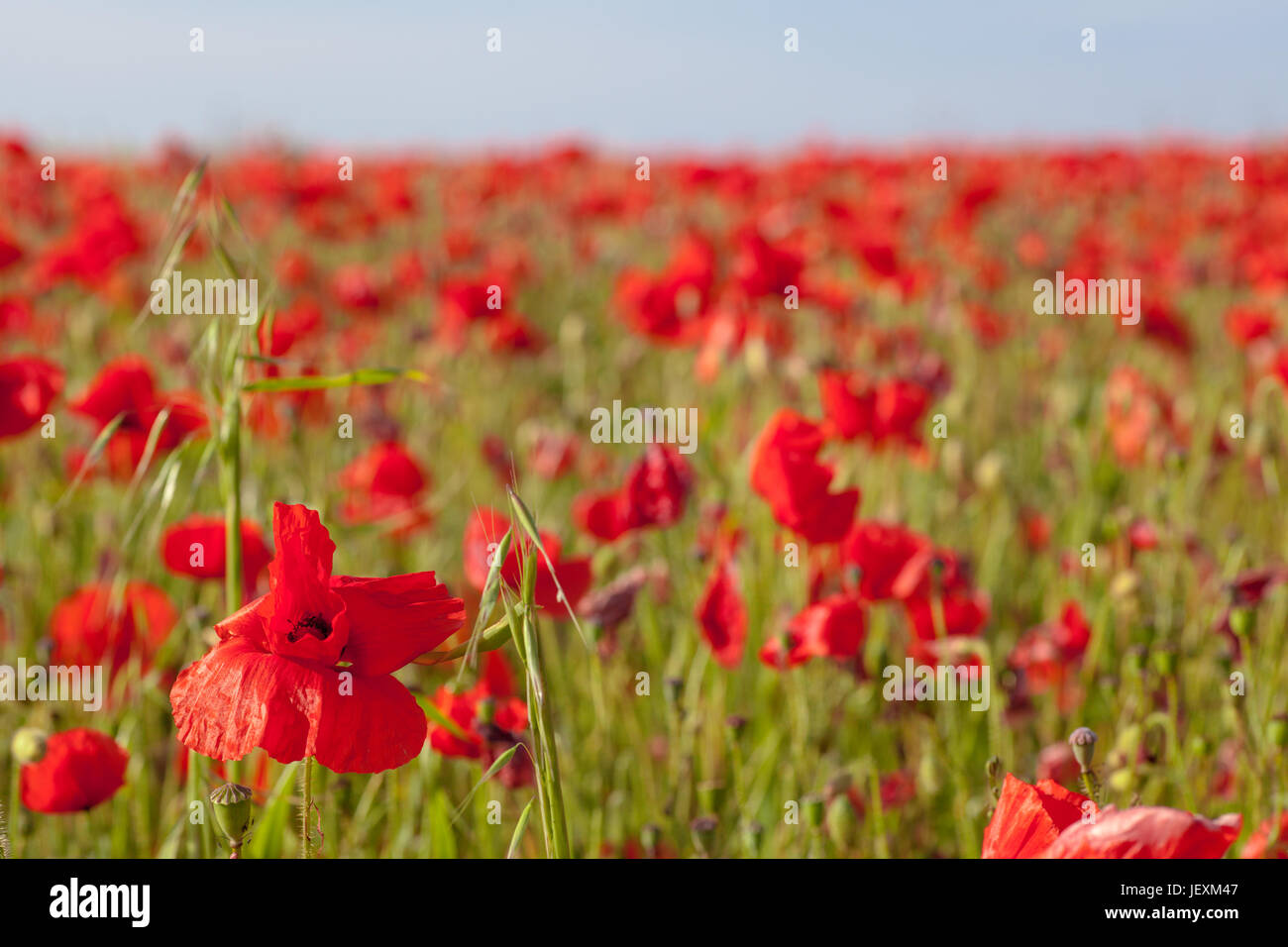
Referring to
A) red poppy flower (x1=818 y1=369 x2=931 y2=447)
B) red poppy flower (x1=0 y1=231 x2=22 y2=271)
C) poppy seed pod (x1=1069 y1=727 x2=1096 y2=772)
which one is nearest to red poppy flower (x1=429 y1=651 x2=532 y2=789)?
poppy seed pod (x1=1069 y1=727 x2=1096 y2=772)

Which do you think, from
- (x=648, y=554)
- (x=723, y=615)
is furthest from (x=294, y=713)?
(x=648, y=554)

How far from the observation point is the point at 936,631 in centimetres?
135

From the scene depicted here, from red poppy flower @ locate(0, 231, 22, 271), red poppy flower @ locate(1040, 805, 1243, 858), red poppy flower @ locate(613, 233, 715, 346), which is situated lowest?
red poppy flower @ locate(1040, 805, 1243, 858)

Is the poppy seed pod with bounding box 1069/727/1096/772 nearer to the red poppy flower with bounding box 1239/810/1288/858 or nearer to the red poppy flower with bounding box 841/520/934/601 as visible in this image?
the red poppy flower with bounding box 1239/810/1288/858

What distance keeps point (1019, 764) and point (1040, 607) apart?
55 centimetres

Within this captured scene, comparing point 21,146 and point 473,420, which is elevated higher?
point 21,146

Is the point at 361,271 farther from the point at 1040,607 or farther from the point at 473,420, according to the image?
the point at 1040,607

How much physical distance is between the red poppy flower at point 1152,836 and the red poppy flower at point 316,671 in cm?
34

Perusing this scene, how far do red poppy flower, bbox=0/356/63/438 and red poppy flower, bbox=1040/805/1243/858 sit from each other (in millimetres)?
1201

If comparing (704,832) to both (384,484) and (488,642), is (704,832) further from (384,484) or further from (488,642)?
(384,484)

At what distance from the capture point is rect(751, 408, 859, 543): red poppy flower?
3.83 ft

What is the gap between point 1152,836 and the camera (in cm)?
53

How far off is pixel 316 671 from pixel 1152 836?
437mm

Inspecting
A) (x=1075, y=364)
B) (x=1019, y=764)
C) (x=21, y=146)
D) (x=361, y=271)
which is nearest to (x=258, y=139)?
(x=21, y=146)
